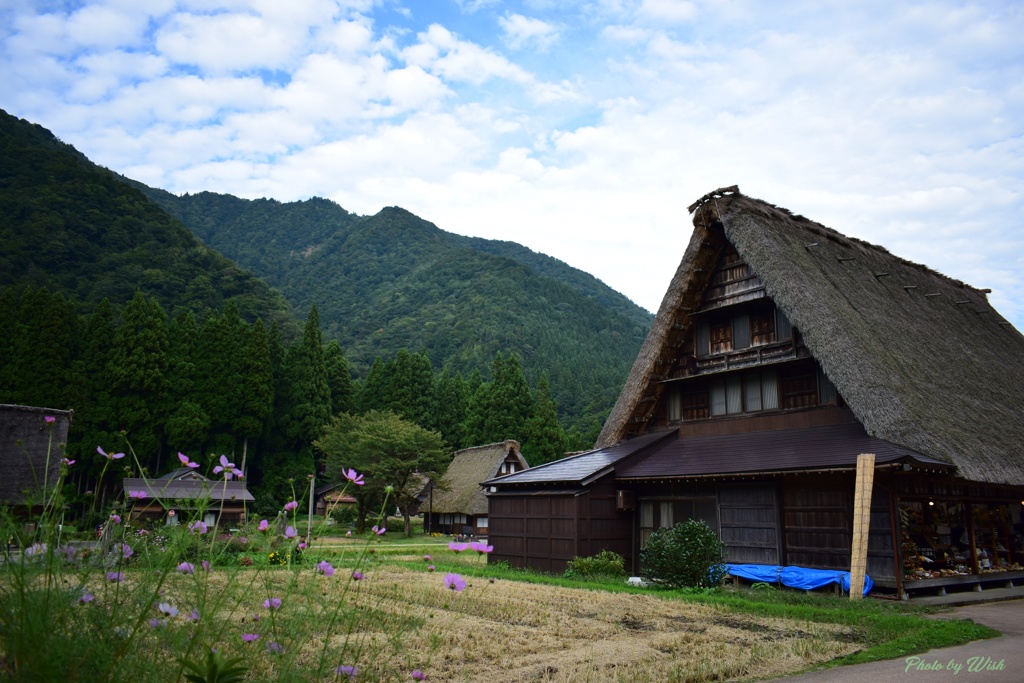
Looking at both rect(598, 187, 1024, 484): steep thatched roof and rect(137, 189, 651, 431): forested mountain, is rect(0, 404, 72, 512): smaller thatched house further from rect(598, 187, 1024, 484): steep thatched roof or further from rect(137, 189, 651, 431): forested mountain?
rect(137, 189, 651, 431): forested mountain

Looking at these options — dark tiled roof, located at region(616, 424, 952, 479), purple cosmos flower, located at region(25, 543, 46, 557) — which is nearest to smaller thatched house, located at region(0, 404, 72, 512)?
dark tiled roof, located at region(616, 424, 952, 479)

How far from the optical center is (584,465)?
18.6 metres

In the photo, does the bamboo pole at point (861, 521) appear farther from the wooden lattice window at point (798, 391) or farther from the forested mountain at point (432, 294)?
the forested mountain at point (432, 294)

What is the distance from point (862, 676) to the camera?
22.7ft

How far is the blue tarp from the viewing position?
1376cm

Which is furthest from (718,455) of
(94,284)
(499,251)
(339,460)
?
(499,251)

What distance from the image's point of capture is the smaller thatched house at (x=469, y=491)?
38656 mm

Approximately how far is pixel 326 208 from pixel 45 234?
11243cm

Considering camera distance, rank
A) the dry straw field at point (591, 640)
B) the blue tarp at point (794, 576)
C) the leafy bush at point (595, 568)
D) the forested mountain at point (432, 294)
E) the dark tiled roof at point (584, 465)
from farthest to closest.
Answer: the forested mountain at point (432, 294), the dark tiled roof at point (584, 465), the leafy bush at point (595, 568), the blue tarp at point (794, 576), the dry straw field at point (591, 640)

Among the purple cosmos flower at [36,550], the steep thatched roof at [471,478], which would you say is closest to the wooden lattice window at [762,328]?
the purple cosmos flower at [36,550]

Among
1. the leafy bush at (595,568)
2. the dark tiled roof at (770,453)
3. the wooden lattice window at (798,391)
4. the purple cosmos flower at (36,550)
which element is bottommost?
the leafy bush at (595,568)

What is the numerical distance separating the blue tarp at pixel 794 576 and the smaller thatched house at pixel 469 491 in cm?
2333

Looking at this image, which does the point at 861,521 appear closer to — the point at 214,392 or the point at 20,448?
the point at 20,448

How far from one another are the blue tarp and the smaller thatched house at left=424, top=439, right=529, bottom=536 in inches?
918
